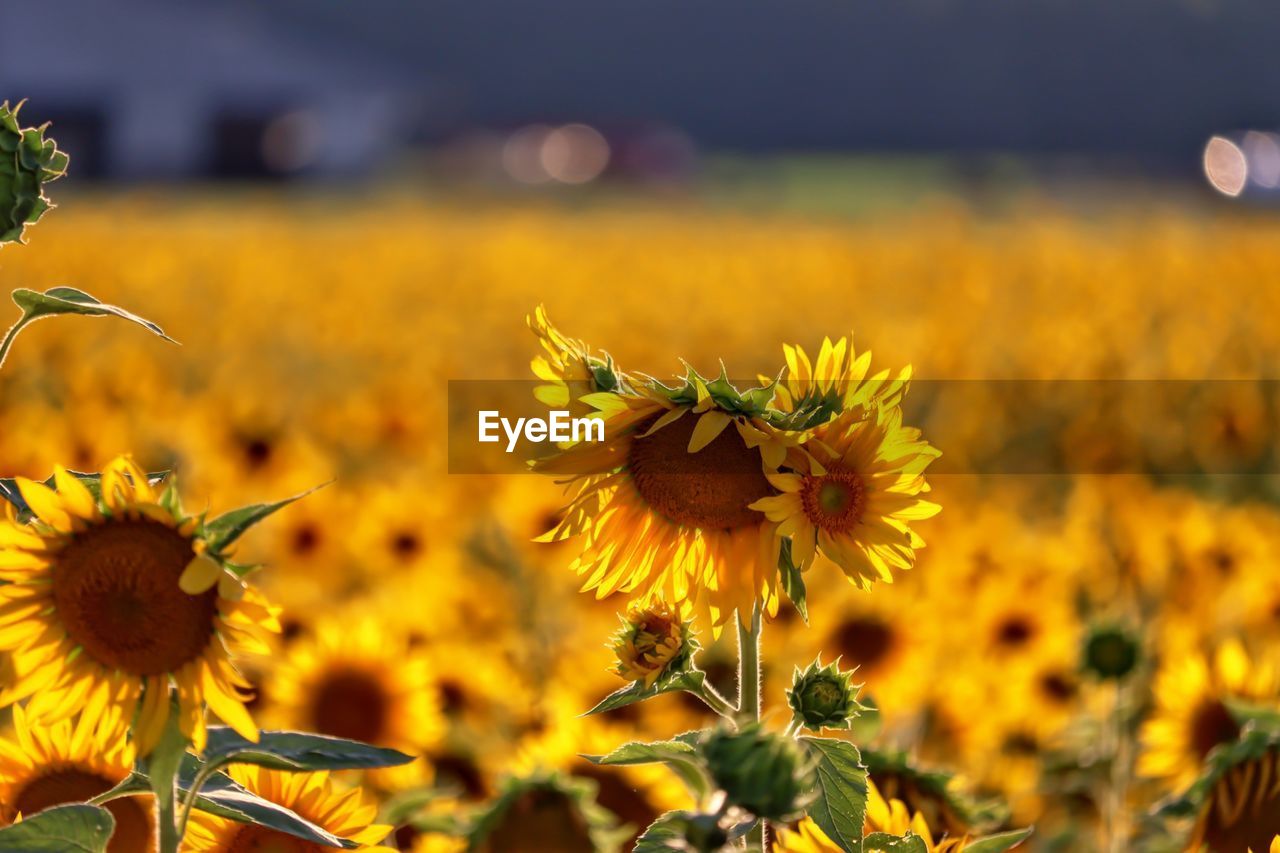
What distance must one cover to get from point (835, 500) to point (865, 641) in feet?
5.66

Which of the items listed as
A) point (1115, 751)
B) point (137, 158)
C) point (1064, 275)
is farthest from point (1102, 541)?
point (137, 158)

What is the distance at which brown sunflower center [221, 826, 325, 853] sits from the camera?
109cm

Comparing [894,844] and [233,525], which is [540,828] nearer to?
[894,844]

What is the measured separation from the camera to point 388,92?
43938 mm

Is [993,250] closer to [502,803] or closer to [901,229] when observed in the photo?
[901,229]

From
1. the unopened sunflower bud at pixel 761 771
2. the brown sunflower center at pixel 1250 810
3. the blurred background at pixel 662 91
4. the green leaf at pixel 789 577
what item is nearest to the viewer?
the unopened sunflower bud at pixel 761 771

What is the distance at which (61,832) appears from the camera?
0.85 meters

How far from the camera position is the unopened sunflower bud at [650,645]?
956mm

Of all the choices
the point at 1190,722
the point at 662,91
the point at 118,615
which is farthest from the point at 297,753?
the point at 662,91

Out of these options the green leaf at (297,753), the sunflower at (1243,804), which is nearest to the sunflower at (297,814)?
the green leaf at (297,753)

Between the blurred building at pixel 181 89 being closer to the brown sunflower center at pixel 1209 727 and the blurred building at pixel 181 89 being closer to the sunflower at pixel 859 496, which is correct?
the brown sunflower center at pixel 1209 727

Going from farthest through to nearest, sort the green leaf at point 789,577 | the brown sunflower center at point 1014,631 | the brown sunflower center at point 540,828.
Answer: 1. the brown sunflower center at point 1014,631
2. the brown sunflower center at point 540,828
3. the green leaf at point 789,577

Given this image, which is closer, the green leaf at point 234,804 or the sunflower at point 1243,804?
the green leaf at point 234,804

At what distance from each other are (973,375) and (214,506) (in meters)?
2.89
